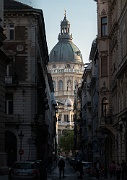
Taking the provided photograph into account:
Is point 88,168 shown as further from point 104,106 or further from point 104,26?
point 104,26

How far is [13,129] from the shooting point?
186ft

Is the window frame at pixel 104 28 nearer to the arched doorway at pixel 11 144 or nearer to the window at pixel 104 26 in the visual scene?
the window at pixel 104 26

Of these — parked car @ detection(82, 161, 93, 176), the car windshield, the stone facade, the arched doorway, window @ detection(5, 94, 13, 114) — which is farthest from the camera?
window @ detection(5, 94, 13, 114)

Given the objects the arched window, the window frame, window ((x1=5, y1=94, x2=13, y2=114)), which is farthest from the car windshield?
the window frame

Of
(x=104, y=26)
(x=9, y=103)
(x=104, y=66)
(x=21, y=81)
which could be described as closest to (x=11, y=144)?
(x=9, y=103)

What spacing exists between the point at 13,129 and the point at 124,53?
18.5 meters

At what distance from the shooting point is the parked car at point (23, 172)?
30.2 meters

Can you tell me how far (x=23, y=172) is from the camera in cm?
3027

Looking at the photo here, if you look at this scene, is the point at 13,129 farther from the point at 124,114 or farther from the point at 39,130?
the point at 124,114

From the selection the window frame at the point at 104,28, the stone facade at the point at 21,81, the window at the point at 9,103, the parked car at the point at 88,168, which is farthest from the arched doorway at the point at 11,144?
the window frame at the point at 104,28

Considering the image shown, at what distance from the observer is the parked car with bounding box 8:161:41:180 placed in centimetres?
3019

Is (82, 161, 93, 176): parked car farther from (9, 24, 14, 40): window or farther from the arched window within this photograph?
(9, 24, 14, 40): window

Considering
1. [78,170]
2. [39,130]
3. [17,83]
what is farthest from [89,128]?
[78,170]

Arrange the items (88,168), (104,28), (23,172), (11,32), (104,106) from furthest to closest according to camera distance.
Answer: (11,32) → (104,28) → (104,106) → (88,168) → (23,172)
